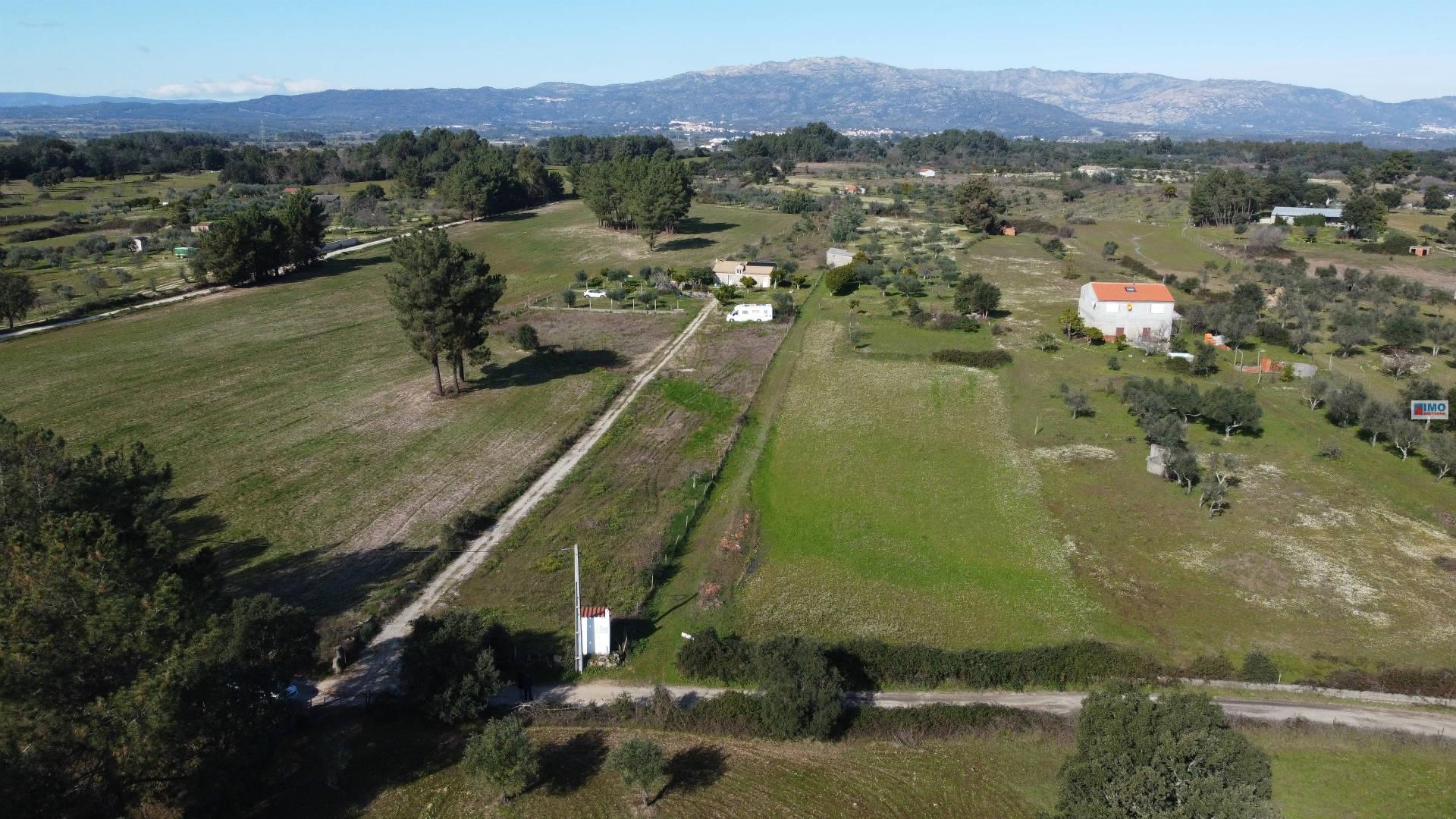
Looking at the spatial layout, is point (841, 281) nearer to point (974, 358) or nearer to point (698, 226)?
point (974, 358)

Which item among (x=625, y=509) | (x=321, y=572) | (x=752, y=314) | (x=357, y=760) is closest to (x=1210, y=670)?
(x=625, y=509)

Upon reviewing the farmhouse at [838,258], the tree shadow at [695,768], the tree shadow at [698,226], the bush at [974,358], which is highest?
the tree shadow at [698,226]

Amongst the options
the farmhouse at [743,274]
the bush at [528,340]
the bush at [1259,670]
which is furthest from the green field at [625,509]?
the farmhouse at [743,274]

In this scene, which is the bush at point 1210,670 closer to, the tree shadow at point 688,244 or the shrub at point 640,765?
the shrub at point 640,765

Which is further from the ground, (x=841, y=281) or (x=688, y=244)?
(x=688, y=244)

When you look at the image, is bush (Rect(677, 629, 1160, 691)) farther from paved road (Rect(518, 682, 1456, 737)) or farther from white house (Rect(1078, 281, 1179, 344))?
white house (Rect(1078, 281, 1179, 344))

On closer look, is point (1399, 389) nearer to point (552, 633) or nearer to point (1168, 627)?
point (1168, 627)
